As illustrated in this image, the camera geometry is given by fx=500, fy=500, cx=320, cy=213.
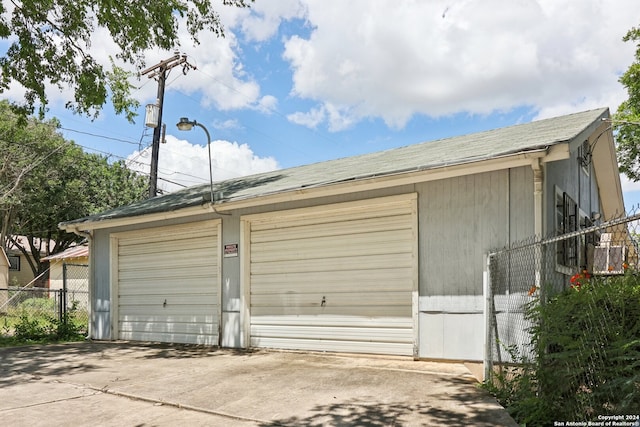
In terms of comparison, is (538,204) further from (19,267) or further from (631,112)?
(19,267)

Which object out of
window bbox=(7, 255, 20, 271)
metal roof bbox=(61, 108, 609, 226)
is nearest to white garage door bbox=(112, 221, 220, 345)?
metal roof bbox=(61, 108, 609, 226)

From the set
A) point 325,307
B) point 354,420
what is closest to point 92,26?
point 325,307

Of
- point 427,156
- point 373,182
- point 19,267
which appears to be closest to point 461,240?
point 373,182

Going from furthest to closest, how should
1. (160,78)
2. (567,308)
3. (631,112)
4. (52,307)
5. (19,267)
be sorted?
(19,267)
(631,112)
(160,78)
(52,307)
(567,308)

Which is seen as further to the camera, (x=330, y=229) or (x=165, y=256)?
(x=165, y=256)

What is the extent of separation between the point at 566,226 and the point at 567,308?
12.7 feet

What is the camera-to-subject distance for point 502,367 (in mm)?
5598

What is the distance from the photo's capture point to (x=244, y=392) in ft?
18.5

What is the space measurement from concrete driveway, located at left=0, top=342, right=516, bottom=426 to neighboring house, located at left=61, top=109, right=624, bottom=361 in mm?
615

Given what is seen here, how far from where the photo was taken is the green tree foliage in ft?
77.9

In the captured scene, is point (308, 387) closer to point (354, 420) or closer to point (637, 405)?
point (354, 420)

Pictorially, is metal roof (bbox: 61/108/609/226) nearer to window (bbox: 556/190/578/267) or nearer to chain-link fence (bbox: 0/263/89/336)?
window (bbox: 556/190/578/267)

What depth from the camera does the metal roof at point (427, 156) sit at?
656cm

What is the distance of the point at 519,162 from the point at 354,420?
359 centimetres
